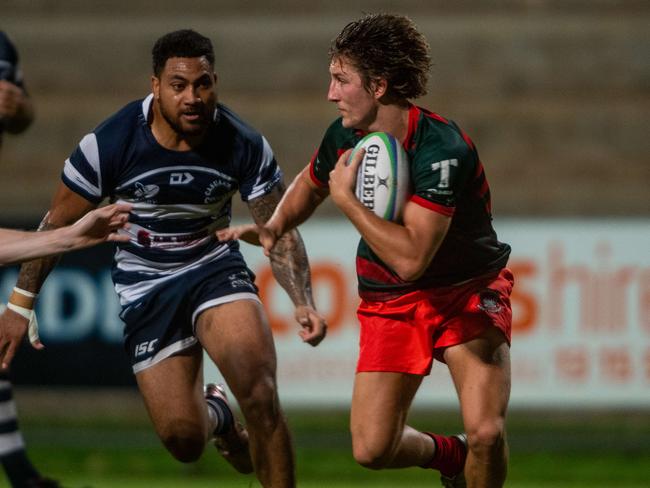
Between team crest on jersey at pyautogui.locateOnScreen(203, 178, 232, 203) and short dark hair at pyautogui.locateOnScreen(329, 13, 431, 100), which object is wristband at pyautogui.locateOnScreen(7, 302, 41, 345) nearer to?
team crest on jersey at pyautogui.locateOnScreen(203, 178, 232, 203)

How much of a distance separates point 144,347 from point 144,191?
663 mm

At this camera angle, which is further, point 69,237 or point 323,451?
point 323,451

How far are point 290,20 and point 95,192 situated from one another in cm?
854

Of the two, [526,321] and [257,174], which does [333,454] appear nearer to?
[526,321]

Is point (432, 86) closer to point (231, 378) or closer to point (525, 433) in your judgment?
point (525, 433)

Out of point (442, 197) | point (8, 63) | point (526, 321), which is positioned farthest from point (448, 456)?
point (526, 321)

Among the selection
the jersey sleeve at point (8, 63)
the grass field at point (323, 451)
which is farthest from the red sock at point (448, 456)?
the jersey sleeve at point (8, 63)

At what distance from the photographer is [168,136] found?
5203mm

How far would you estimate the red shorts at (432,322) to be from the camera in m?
4.86

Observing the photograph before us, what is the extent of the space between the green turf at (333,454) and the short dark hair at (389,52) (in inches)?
134

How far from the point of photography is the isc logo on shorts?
535 cm

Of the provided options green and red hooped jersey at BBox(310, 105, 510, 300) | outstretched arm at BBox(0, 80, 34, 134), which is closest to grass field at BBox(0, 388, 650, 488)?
outstretched arm at BBox(0, 80, 34, 134)

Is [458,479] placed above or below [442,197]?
below

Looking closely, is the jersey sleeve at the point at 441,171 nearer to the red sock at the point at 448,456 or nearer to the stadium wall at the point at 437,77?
the red sock at the point at 448,456
